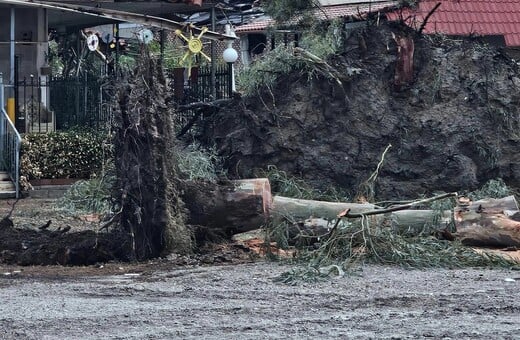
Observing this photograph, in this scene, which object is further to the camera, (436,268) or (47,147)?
(47,147)

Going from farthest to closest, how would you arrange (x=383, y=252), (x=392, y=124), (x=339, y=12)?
(x=339, y=12)
(x=392, y=124)
(x=383, y=252)

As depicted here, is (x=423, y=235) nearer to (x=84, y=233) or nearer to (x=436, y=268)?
(x=436, y=268)

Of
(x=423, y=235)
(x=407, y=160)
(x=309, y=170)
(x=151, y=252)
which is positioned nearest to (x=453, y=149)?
(x=407, y=160)

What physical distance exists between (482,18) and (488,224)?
1276cm

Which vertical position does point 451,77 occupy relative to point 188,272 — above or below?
above

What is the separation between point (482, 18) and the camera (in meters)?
23.2

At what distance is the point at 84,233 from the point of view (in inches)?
442

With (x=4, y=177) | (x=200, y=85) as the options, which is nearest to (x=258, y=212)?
(x=4, y=177)

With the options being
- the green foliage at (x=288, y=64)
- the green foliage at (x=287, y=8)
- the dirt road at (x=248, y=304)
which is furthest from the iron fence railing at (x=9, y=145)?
the dirt road at (x=248, y=304)

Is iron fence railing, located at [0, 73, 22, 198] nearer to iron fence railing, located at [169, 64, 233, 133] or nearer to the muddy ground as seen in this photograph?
iron fence railing, located at [169, 64, 233, 133]

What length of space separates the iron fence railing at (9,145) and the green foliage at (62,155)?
8.9 inches

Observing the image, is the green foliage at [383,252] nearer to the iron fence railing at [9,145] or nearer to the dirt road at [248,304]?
the dirt road at [248,304]

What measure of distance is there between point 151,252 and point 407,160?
5.05m

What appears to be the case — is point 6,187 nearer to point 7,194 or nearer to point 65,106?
point 7,194
